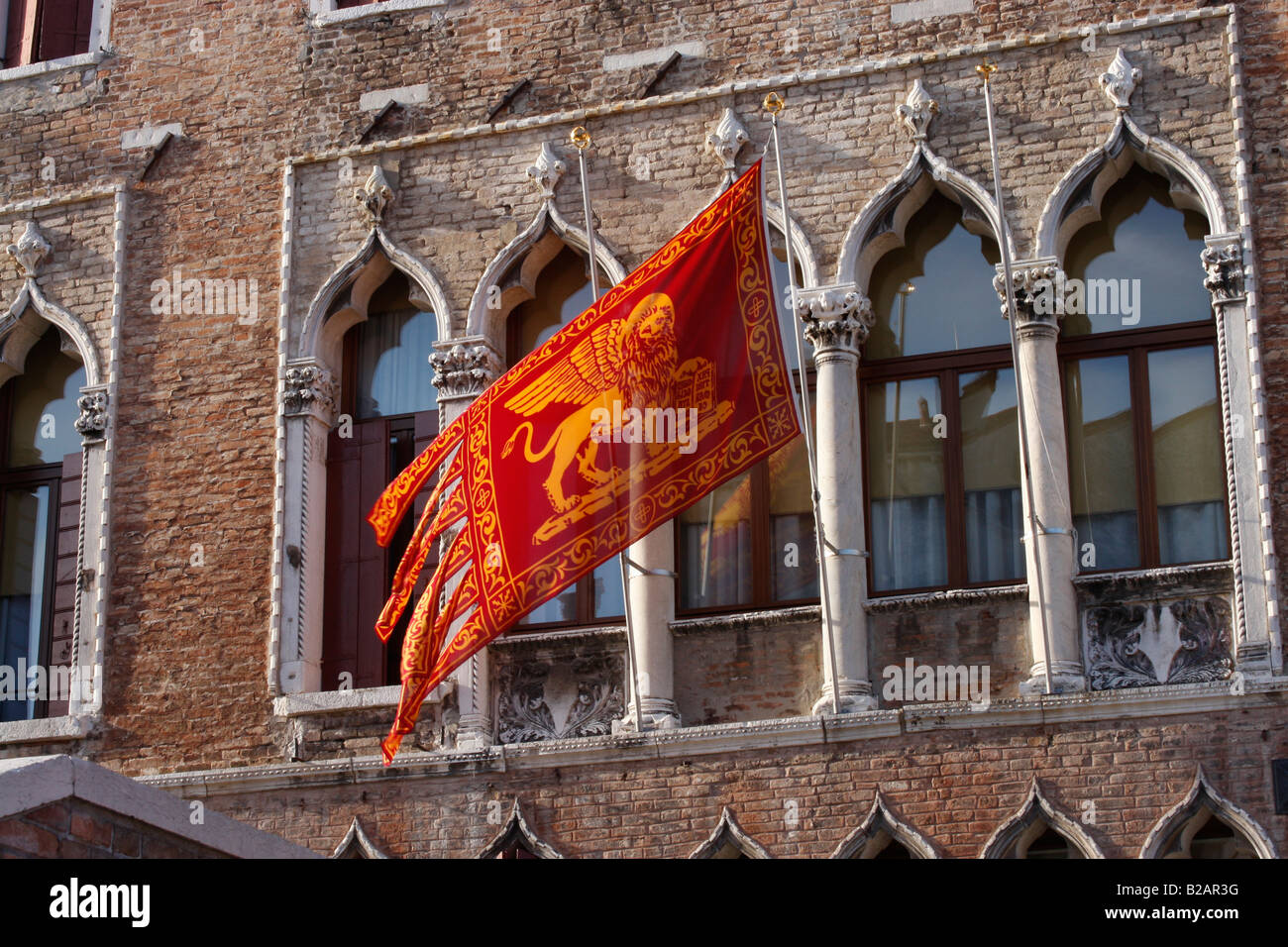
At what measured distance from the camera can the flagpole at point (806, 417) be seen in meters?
12.2

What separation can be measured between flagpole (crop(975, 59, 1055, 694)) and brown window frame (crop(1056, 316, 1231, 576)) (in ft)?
1.17

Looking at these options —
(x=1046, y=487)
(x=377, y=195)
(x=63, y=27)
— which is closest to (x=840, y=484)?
(x=1046, y=487)

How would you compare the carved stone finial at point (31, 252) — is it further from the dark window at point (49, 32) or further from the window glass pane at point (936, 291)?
the window glass pane at point (936, 291)

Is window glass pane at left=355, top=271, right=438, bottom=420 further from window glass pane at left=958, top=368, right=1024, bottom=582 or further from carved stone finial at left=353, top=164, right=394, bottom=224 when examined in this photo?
window glass pane at left=958, top=368, right=1024, bottom=582

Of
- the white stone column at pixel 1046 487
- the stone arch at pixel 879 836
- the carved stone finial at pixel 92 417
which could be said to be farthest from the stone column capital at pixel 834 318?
the carved stone finial at pixel 92 417

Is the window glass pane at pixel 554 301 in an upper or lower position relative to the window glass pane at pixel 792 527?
upper

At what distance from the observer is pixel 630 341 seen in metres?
12.0

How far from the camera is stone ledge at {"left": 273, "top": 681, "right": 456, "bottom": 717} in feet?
42.7

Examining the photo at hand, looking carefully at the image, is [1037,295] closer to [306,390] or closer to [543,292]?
[543,292]

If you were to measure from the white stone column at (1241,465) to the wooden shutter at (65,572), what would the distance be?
277 inches

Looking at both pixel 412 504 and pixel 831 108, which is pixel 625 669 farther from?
pixel 831 108

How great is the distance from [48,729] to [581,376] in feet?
13.7

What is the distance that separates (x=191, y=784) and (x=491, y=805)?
1.88 meters

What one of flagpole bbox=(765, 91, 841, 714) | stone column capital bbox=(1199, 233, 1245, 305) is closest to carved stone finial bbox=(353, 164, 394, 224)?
flagpole bbox=(765, 91, 841, 714)
